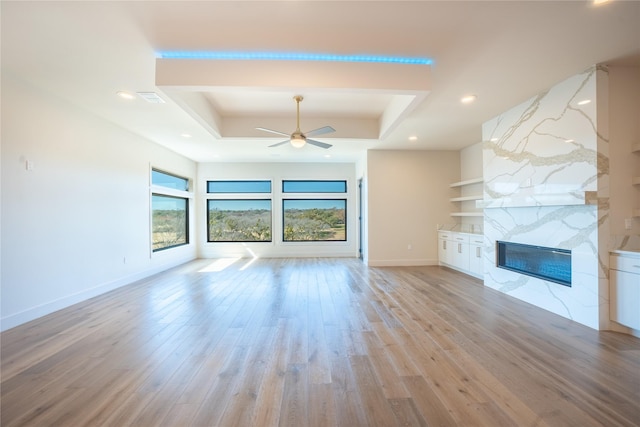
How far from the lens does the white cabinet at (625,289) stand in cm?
264

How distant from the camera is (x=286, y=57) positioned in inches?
113

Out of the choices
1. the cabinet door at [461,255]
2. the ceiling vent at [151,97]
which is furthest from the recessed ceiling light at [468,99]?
the ceiling vent at [151,97]

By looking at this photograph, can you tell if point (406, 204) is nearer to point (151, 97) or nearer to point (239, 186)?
point (239, 186)

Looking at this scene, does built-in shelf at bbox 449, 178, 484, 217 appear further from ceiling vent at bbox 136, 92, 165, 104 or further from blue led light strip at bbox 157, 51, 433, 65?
ceiling vent at bbox 136, 92, 165, 104

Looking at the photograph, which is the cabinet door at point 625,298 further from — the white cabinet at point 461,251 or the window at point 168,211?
the window at point 168,211

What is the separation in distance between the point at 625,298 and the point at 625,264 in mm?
356

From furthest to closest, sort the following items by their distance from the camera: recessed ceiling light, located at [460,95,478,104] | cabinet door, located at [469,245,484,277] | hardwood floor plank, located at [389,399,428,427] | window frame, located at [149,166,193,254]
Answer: window frame, located at [149,166,193,254]
cabinet door, located at [469,245,484,277]
recessed ceiling light, located at [460,95,478,104]
hardwood floor plank, located at [389,399,428,427]

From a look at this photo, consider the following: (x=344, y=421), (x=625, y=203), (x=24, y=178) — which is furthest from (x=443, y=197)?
(x=24, y=178)

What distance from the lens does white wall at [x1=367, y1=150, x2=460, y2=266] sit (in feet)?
21.1

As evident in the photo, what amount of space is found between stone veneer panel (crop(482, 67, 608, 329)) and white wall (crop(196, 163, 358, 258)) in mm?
4345

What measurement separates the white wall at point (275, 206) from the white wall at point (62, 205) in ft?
8.68

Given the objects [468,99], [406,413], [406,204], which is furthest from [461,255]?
[406,413]

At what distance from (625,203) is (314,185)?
6.41 m

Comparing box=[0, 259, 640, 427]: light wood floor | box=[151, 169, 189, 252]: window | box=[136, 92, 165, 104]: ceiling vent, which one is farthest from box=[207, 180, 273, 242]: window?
box=[136, 92, 165, 104]: ceiling vent
